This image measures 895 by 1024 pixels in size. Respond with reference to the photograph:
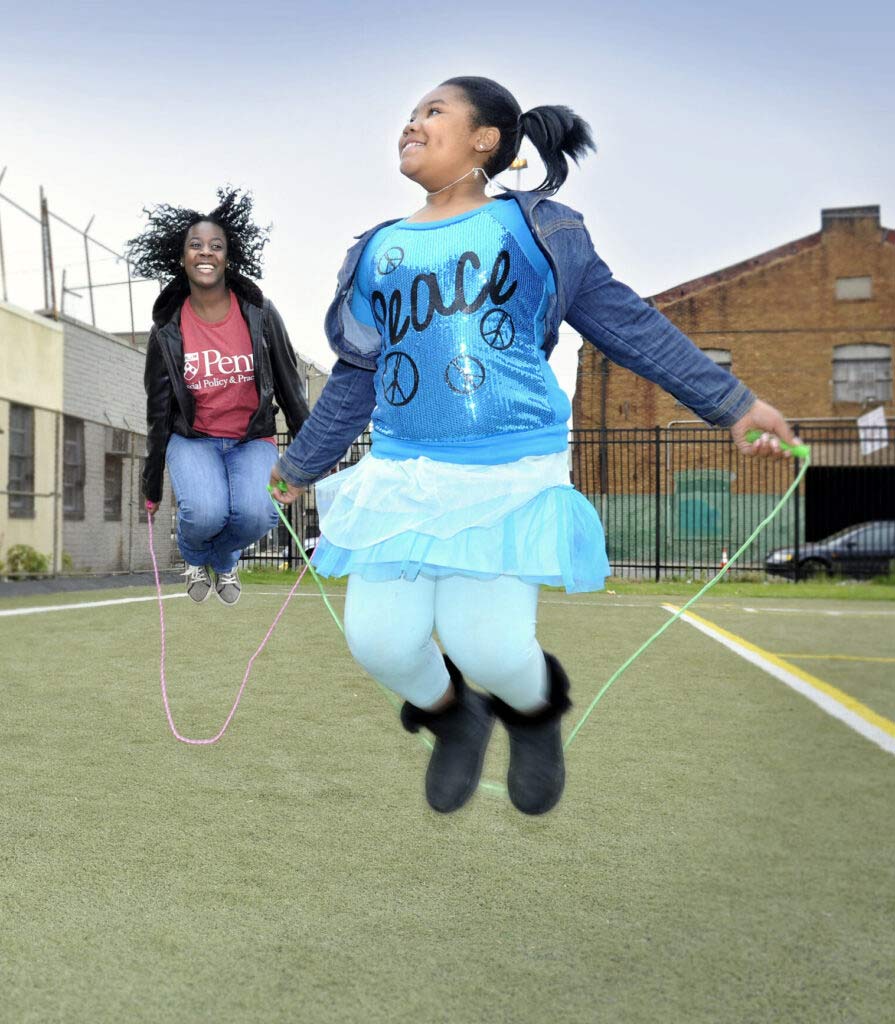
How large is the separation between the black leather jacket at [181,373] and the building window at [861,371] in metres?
27.5

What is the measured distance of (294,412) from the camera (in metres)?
2.86

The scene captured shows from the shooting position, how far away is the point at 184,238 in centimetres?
284

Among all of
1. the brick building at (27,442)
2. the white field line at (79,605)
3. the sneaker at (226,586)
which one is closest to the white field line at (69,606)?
the white field line at (79,605)

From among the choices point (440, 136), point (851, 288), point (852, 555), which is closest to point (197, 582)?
point (440, 136)

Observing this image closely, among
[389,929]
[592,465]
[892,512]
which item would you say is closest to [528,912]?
[389,929]

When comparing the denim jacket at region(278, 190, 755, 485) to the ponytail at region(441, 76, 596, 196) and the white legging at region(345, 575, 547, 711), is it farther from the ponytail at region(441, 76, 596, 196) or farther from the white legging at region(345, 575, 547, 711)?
the white legging at region(345, 575, 547, 711)

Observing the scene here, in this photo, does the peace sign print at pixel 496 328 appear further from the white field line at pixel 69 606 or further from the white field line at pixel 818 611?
the white field line at pixel 818 611

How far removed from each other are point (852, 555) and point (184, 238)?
63.7 feet

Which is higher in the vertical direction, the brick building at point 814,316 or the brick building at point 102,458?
the brick building at point 814,316

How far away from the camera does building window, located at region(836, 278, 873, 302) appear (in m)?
28.3

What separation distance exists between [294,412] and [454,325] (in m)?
0.96

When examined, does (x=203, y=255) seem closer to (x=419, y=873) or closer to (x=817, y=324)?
(x=419, y=873)

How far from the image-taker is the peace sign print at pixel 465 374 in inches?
78.7

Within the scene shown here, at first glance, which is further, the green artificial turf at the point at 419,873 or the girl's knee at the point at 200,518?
the girl's knee at the point at 200,518
